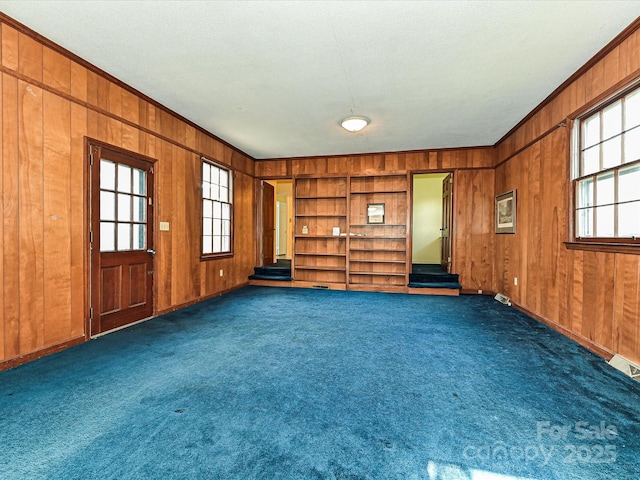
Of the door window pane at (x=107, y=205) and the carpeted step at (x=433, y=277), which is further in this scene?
the carpeted step at (x=433, y=277)

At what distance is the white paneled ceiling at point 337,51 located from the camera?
2400mm

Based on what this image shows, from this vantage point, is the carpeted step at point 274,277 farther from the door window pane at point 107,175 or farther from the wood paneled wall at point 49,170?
the door window pane at point 107,175

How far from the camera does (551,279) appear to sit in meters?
3.79

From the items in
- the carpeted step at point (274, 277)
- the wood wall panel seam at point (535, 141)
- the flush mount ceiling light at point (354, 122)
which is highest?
the flush mount ceiling light at point (354, 122)

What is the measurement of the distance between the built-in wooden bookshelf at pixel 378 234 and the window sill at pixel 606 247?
3.22 meters

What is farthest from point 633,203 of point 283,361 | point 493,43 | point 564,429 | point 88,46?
point 88,46

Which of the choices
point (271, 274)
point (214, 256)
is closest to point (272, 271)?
point (271, 274)

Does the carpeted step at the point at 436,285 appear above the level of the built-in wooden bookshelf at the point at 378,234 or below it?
below

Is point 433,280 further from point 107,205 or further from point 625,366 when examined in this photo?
point 107,205

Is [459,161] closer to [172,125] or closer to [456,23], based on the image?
[456,23]

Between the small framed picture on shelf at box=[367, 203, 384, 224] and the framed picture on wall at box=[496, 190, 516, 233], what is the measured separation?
2226 mm

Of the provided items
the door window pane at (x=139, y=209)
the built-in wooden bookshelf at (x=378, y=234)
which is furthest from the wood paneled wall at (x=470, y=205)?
the door window pane at (x=139, y=209)

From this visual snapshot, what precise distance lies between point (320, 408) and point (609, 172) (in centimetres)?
343

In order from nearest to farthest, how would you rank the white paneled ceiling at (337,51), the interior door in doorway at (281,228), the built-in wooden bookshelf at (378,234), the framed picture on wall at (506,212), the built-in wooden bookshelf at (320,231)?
the white paneled ceiling at (337,51) → the framed picture on wall at (506,212) → the built-in wooden bookshelf at (378,234) → the built-in wooden bookshelf at (320,231) → the interior door in doorway at (281,228)
